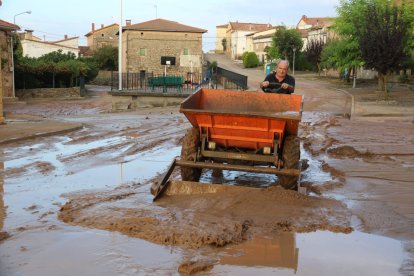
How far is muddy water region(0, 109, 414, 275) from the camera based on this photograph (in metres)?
4.95

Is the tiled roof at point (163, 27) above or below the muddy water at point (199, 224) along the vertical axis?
above

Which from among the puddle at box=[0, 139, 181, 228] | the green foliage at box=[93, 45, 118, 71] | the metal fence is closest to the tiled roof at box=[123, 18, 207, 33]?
the green foliage at box=[93, 45, 118, 71]

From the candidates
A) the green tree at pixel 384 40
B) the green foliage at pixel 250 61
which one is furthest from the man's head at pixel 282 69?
the green foliage at pixel 250 61

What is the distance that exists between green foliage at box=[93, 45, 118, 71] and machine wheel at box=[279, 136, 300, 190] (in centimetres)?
5686

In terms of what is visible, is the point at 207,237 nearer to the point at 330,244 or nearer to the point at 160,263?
the point at 160,263

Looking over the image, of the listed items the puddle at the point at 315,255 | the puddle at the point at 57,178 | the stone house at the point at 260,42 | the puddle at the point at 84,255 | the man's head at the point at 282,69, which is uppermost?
the stone house at the point at 260,42

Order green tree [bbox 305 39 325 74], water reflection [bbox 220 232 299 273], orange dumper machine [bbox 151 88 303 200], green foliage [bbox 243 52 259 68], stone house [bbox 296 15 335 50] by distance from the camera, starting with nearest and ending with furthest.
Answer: water reflection [bbox 220 232 299 273] → orange dumper machine [bbox 151 88 303 200] → green tree [bbox 305 39 325 74] → stone house [bbox 296 15 335 50] → green foliage [bbox 243 52 259 68]

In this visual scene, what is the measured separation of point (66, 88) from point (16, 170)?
32.3 m

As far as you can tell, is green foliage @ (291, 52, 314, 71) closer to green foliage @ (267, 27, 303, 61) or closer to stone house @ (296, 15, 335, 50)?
green foliage @ (267, 27, 303, 61)

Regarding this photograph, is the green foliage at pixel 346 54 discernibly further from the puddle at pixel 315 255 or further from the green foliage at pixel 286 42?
the puddle at pixel 315 255

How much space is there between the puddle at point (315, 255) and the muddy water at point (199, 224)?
1 centimetres

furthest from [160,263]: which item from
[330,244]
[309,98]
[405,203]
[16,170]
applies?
[309,98]

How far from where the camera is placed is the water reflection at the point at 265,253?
16.6 feet

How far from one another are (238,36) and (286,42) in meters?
44.0
